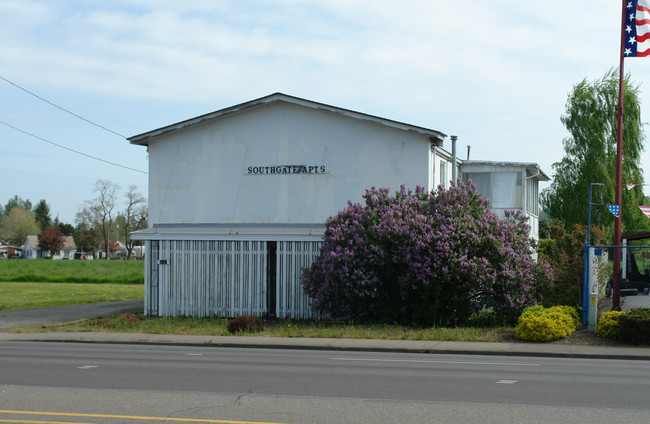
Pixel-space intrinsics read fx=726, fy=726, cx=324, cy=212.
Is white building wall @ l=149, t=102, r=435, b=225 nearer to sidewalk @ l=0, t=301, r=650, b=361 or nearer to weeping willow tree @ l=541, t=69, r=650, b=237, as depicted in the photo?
sidewalk @ l=0, t=301, r=650, b=361

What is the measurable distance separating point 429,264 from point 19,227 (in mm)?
152452

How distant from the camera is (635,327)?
54.3 ft

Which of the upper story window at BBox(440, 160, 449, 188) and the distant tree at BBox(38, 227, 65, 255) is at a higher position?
the upper story window at BBox(440, 160, 449, 188)

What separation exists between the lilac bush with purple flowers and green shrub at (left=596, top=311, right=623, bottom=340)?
302 centimetres

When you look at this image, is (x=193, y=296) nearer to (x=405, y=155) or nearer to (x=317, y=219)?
(x=317, y=219)

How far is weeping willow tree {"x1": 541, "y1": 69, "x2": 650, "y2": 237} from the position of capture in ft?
144

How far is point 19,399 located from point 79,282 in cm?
4684

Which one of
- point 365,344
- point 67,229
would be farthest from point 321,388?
point 67,229

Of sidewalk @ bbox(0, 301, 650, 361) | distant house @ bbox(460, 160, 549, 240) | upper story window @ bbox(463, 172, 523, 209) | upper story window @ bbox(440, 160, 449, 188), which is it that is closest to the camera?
sidewalk @ bbox(0, 301, 650, 361)

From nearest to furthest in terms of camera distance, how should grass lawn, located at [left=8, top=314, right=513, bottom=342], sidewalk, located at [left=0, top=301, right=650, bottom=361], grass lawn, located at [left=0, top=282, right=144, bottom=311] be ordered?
sidewalk, located at [left=0, top=301, right=650, bottom=361] < grass lawn, located at [left=8, top=314, right=513, bottom=342] < grass lawn, located at [left=0, top=282, right=144, bottom=311]

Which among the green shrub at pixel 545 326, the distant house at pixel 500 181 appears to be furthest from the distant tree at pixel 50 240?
the green shrub at pixel 545 326

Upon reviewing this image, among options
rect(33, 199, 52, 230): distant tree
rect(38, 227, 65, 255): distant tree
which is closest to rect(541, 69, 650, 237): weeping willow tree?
rect(38, 227, 65, 255): distant tree

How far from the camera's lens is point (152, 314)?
25.2 m

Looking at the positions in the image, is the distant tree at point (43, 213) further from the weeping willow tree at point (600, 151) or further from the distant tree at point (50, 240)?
the weeping willow tree at point (600, 151)
